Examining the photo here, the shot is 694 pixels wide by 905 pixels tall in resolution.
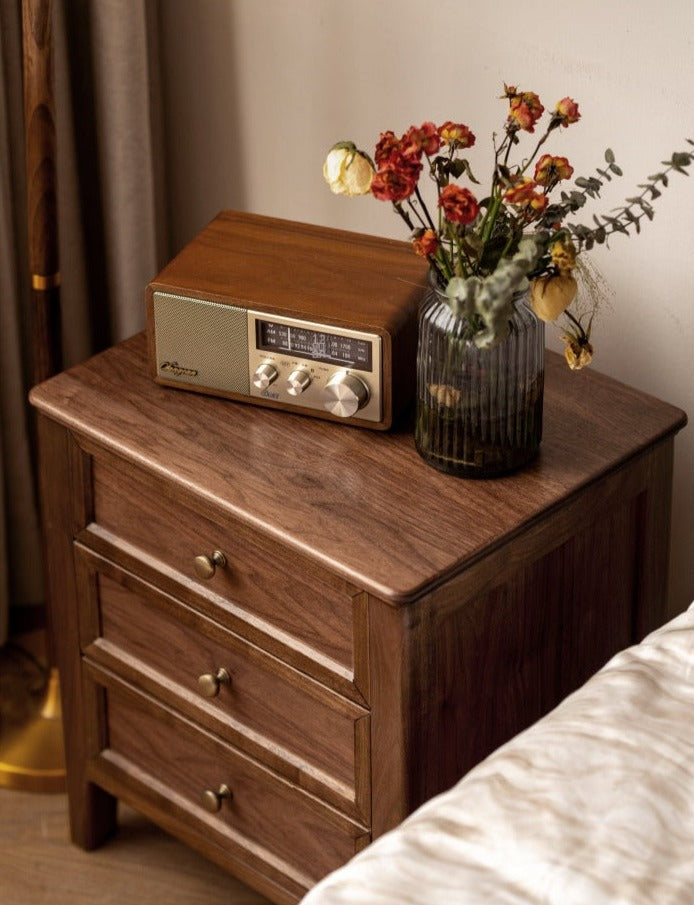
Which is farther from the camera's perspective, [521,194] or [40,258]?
[40,258]

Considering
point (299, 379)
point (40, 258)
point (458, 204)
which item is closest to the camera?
point (458, 204)

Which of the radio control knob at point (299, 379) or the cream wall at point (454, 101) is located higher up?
the cream wall at point (454, 101)

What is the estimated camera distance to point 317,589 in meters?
1.25

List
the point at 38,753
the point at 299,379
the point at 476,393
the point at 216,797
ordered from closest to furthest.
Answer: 1. the point at 476,393
2. the point at 299,379
3. the point at 216,797
4. the point at 38,753

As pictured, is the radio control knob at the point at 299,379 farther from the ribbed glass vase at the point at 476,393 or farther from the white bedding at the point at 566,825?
the white bedding at the point at 566,825

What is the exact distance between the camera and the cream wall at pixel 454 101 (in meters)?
1.42

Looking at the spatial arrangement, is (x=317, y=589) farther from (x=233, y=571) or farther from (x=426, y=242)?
(x=426, y=242)

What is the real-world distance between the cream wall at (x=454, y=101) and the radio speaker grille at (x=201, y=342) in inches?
16.5

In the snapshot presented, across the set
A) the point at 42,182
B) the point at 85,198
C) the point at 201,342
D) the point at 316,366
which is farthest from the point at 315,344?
the point at 85,198

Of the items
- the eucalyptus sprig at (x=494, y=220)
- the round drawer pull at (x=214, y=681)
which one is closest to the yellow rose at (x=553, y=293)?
the eucalyptus sprig at (x=494, y=220)

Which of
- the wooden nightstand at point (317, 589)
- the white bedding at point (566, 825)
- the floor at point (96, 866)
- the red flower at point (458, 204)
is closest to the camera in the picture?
the white bedding at point (566, 825)

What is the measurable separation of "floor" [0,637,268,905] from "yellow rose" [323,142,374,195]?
3.10 feet

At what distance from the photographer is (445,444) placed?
4.15ft

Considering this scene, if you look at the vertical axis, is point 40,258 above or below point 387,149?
below
